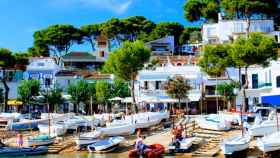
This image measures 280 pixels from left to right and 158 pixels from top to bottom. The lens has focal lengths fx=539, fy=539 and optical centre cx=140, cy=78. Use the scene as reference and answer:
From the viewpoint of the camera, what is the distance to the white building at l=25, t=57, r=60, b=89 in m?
80.5

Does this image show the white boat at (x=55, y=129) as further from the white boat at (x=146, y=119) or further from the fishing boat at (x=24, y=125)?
the white boat at (x=146, y=119)

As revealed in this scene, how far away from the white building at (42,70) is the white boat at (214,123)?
38.9 metres

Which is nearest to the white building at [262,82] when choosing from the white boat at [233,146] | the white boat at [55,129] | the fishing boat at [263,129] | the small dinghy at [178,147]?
the fishing boat at [263,129]

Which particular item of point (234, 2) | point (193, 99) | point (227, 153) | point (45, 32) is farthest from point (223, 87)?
point (45, 32)

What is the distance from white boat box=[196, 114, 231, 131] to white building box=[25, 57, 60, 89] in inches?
1533

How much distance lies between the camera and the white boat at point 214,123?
44125mm

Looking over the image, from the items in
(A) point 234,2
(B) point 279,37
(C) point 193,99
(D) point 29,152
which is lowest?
(D) point 29,152

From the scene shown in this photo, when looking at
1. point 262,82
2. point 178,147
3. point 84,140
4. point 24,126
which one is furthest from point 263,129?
point 24,126

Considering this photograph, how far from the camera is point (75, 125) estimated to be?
51188 mm

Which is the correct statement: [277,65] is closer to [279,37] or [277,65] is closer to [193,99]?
[193,99]

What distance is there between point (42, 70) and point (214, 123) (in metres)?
42.2

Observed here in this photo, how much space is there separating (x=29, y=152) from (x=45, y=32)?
61.5m

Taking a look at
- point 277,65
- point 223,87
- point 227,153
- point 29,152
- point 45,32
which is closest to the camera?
point 227,153

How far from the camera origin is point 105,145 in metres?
41.2
